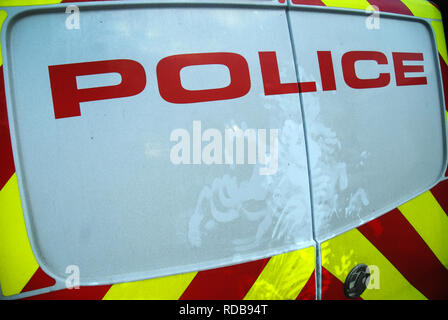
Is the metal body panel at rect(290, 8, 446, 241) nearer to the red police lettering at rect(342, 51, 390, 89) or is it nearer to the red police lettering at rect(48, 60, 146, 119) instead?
the red police lettering at rect(342, 51, 390, 89)

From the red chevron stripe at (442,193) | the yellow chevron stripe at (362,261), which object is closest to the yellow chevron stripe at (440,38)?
the red chevron stripe at (442,193)

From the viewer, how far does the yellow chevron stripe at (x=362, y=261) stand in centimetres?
91

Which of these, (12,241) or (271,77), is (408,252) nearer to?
(271,77)

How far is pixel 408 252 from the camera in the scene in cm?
103

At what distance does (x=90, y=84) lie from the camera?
0.73m

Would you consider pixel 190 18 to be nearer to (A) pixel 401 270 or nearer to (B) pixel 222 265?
(B) pixel 222 265

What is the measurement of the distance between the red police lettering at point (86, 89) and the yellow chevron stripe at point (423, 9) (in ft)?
3.47

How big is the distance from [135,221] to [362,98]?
79 cm

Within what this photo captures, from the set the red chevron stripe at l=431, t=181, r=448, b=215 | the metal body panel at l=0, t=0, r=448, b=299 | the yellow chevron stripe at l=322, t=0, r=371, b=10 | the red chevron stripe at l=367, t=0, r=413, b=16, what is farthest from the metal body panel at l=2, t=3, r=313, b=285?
the red chevron stripe at l=431, t=181, r=448, b=215

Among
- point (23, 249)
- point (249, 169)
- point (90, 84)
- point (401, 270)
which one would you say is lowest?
point (401, 270)

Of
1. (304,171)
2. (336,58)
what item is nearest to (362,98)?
(336,58)

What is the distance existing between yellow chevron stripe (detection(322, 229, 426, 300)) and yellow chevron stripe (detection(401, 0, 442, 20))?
2.88 ft

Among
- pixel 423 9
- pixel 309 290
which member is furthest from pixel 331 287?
pixel 423 9

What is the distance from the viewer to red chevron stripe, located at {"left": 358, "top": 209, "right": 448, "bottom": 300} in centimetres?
97
